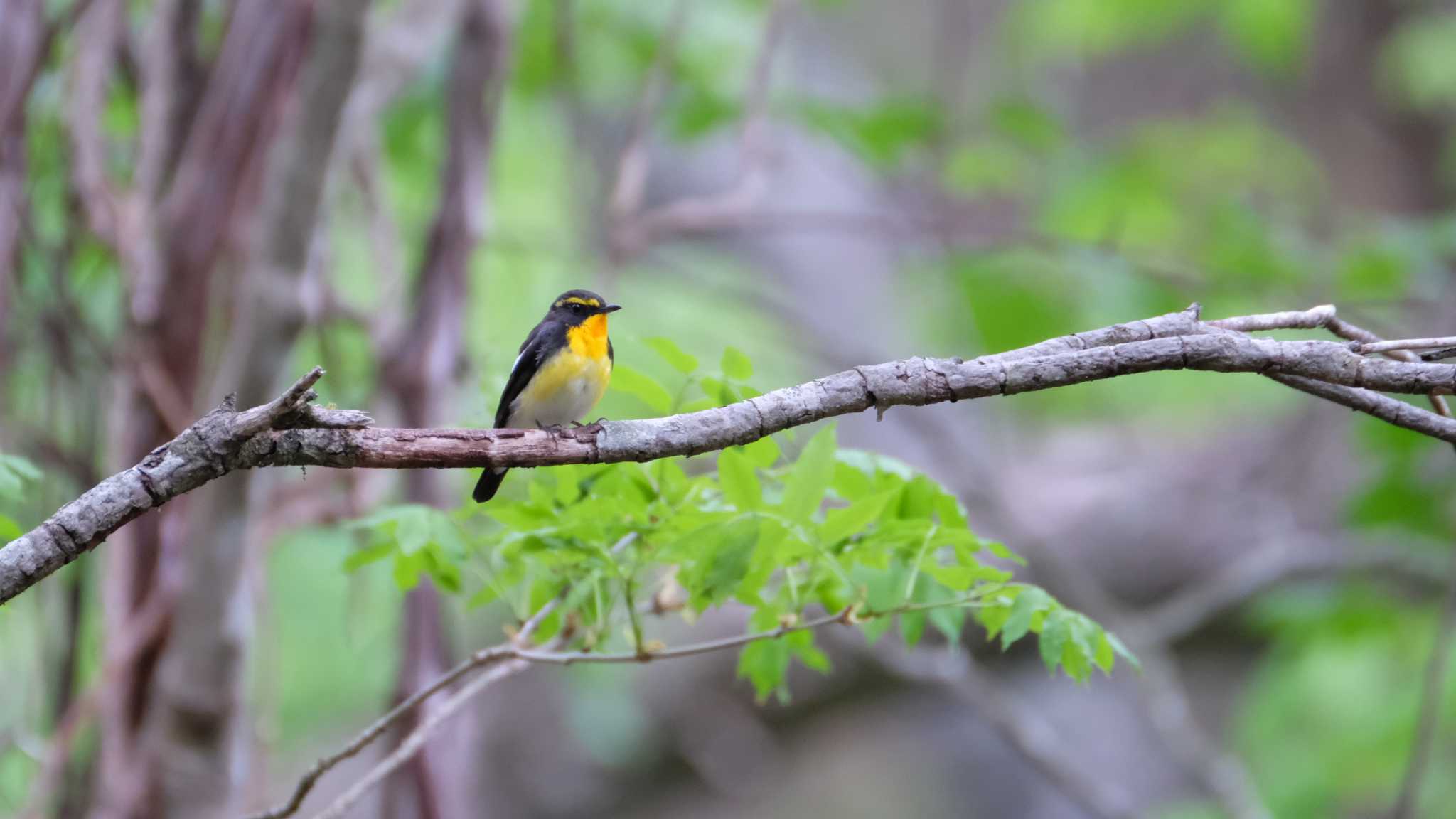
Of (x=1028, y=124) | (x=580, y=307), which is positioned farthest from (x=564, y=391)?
(x=1028, y=124)

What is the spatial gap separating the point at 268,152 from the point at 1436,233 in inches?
216

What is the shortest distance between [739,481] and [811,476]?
12cm

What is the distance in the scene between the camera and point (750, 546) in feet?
5.99

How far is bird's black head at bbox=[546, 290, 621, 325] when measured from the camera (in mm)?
3428

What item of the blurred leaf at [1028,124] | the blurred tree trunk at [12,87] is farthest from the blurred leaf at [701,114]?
the blurred tree trunk at [12,87]

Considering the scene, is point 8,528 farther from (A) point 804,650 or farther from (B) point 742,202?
(B) point 742,202

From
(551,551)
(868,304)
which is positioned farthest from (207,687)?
(868,304)

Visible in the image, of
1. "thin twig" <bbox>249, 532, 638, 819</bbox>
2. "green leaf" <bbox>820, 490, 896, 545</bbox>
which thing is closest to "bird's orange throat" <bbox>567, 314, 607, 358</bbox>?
"thin twig" <bbox>249, 532, 638, 819</bbox>

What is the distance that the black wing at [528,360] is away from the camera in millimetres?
3297

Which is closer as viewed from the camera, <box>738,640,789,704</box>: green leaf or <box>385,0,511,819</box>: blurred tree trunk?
<box>738,640,789,704</box>: green leaf

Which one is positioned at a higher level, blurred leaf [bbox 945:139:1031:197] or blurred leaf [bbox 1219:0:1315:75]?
blurred leaf [bbox 1219:0:1315:75]

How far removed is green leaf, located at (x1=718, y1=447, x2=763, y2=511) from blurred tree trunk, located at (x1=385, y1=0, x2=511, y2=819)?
209 centimetres

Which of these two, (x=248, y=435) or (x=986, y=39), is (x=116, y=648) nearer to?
(x=248, y=435)

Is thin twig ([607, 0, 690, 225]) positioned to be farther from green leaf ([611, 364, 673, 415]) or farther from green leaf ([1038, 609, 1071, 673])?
green leaf ([1038, 609, 1071, 673])
